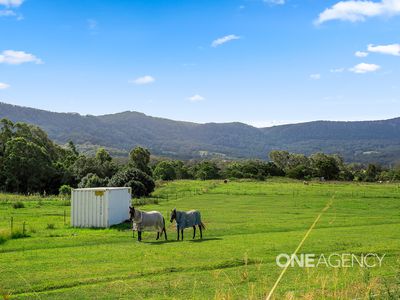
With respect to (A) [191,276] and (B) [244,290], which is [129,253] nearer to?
(A) [191,276]

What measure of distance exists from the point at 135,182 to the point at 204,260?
→ 43.6m

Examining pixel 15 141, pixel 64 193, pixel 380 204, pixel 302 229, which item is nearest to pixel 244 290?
pixel 302 229

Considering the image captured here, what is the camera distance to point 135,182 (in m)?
61.7

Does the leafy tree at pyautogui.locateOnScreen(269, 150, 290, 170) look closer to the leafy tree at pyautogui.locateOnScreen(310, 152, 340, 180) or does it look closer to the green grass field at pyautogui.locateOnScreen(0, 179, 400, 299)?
the leafy tree at pyautogui.locateOnScreen(310, 152, 340, 180)

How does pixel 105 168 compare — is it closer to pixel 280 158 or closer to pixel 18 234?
pixel 18 234

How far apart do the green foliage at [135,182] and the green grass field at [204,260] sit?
23.8 m

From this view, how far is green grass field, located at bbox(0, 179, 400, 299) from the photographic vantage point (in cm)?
1330

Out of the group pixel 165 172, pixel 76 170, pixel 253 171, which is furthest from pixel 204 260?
pixel 253 171

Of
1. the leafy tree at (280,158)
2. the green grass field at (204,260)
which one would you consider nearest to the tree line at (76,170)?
the green grass field at (204,260)

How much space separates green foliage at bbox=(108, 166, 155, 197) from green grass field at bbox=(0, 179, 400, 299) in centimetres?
2382

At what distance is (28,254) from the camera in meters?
20.8

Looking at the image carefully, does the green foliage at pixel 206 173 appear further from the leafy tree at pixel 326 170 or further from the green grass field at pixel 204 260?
the green grass field at pixel 204 260

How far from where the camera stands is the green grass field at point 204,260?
13297mm

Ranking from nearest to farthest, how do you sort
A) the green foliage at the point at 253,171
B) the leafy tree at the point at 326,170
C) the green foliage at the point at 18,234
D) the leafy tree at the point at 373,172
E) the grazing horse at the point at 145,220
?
1. the grazing horse at the point at 145,220
2. the green foliage at the point at 18,234
3. the green foliage at the point at 253,171
4. the leafy tree at the point at 326,170
5. the leafy tree at the point at 373,172
